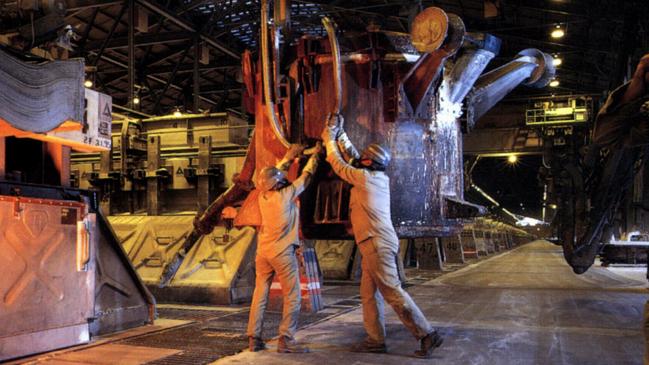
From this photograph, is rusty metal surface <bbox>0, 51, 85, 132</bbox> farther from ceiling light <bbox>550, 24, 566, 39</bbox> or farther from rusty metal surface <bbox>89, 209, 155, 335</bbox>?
ceiling light <bbox>550, 24, 566, 39</bbox>

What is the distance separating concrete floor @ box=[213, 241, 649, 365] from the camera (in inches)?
240

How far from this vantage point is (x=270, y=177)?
6.39m

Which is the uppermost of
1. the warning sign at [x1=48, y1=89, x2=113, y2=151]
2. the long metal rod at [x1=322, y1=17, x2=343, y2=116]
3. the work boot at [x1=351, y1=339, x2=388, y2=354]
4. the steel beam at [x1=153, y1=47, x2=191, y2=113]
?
the steel beam at [x1=153, y1=47, x2=191, y2=113]

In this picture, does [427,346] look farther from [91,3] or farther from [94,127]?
[91,3]

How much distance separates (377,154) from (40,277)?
12.5ft

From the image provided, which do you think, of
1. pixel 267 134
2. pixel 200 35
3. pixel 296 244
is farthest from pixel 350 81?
pixel 200 35

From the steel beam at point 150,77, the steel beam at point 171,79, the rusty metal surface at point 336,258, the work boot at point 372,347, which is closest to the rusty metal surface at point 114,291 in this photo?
the work boot at point 372,347

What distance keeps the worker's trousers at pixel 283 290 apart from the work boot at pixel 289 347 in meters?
0.05

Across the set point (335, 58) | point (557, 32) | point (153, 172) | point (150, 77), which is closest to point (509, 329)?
point (335, 58)

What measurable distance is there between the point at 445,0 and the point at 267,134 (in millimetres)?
15799

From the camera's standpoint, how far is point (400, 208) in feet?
21.9

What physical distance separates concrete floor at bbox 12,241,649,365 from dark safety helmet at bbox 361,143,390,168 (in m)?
2.02

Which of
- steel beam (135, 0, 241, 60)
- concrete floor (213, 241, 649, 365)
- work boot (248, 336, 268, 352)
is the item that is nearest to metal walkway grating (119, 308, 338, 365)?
work boot (248, 336, 268, 352)

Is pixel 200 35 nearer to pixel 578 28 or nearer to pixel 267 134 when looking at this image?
pixel 578 28
